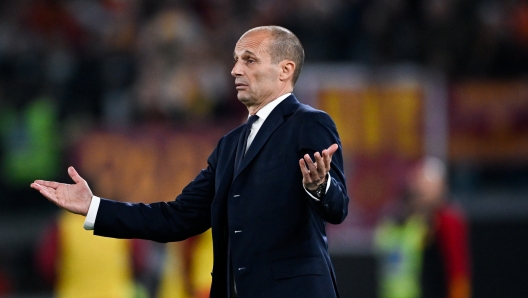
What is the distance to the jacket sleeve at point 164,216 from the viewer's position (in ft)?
14.4

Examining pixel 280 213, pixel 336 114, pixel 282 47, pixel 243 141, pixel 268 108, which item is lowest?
pixel 280 213

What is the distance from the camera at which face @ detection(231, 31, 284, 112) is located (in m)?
4.26

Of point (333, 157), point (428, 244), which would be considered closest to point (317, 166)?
point (333, 157)

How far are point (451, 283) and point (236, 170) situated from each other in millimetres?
4208

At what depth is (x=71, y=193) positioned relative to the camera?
434cm

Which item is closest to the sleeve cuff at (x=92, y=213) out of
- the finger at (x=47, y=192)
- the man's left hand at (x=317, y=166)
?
the finger at (x=47, y=192)

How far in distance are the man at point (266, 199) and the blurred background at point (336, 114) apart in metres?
4.45

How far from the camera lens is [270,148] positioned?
4.16 m

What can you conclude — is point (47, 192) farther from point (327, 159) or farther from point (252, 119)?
point (327, 159)

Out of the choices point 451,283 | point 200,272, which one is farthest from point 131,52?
point 451,283

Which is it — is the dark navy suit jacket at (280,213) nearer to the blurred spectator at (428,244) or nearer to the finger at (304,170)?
the finger at (304,170)

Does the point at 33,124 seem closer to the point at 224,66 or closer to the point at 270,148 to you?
the point at 224,66

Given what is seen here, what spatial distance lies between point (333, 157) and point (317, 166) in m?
0.36

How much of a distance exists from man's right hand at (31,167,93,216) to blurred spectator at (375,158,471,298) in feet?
13.7
